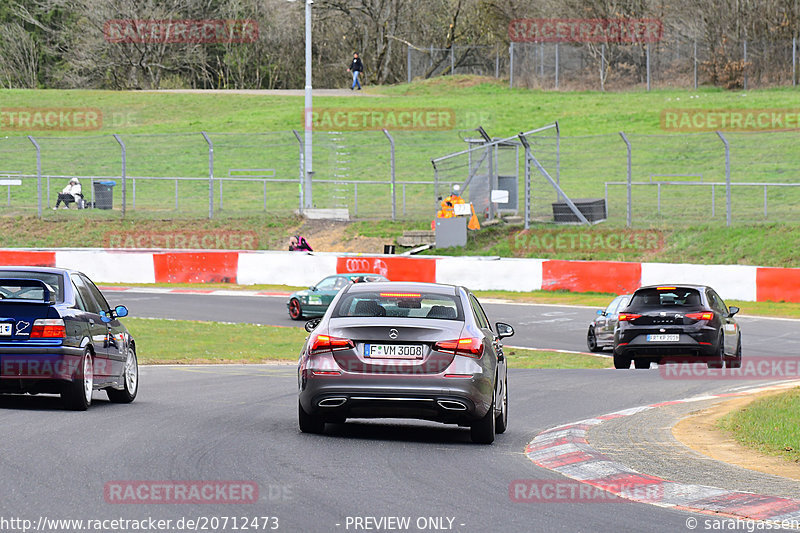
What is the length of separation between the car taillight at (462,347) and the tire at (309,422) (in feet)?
4.17

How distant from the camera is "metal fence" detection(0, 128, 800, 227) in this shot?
128 feet

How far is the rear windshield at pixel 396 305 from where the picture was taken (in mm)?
10656

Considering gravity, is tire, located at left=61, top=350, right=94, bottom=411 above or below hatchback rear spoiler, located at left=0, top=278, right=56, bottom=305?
below

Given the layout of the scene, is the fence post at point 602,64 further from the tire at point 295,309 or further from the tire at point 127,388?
the tire at point 127,388

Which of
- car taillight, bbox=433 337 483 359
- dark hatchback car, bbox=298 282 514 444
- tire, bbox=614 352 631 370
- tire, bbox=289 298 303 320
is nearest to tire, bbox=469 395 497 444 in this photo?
dark hatchback car, bbox=298 282 514 444

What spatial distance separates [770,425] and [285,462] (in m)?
4.85

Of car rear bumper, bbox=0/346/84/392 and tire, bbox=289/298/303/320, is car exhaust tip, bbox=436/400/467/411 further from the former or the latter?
A: tire, bbox=289/298/303/320

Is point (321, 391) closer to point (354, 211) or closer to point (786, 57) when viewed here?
point (354, 211)

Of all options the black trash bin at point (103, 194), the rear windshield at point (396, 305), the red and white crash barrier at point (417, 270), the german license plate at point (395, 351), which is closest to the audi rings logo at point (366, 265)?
the red and white crash barrier at point (417, 270)

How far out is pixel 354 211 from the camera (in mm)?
43062

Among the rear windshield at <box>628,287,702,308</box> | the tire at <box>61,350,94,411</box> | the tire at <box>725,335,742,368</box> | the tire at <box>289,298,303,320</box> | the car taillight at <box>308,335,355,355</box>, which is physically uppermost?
the car taillight at <box>308,335,355,355</box>

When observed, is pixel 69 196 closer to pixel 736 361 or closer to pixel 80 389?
pixel 736 361

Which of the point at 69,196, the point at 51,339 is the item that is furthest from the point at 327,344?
the point at 69,196

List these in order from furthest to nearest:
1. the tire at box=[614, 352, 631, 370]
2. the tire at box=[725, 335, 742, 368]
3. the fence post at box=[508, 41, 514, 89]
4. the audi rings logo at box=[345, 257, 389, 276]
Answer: the fence post at box=[508, 41, 514, 89]
the audi rings logo at box=[345, 257, 389, 276]
the tire at box=[725, 335, 742, 368]
the tire at box=[614, 352, 631, 370]
